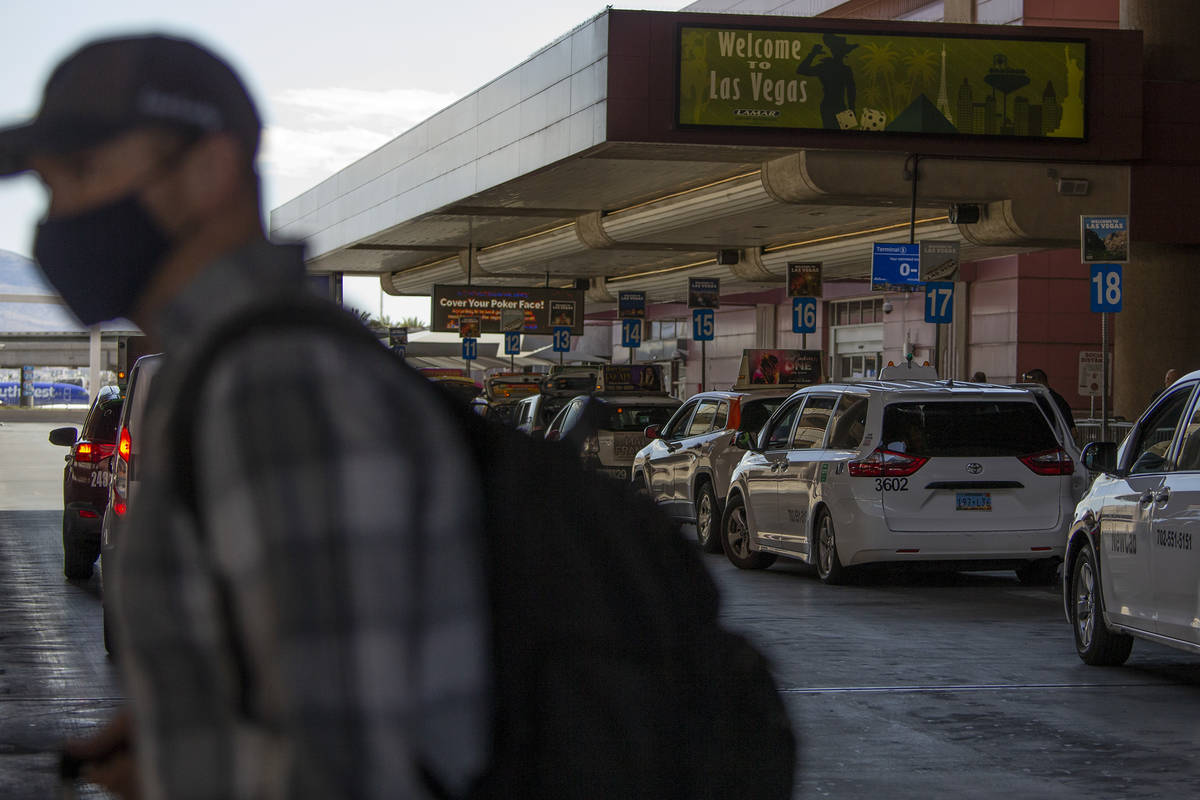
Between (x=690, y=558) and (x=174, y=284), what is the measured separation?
601mm

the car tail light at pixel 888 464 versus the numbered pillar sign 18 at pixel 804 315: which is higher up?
the numbered pillar sign 18 at pixel 804 315

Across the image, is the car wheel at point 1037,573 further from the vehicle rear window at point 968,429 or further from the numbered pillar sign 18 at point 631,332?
the numbered pillar sign 18 at point 631,332

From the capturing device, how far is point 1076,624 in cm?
1045

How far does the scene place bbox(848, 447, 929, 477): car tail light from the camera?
14438mm

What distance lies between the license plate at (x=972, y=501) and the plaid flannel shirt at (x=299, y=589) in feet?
43.8

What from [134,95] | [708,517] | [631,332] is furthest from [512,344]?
[134,95]

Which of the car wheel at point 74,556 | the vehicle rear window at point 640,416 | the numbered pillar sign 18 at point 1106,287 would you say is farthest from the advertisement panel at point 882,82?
the car wheel at point 74,556

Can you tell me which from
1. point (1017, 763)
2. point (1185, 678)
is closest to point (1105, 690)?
point (1185, 678)

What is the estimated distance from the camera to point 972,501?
47.6 ft

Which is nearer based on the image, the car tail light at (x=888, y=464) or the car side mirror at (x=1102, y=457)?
the car side mirror at (x=1102, y=457)

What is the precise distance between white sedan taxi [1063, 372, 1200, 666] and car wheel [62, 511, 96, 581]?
27.4 feet

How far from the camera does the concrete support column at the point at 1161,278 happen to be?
26750 mm

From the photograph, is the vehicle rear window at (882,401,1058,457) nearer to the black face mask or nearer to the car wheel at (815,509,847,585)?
the car wheel at (815,509,847,585)

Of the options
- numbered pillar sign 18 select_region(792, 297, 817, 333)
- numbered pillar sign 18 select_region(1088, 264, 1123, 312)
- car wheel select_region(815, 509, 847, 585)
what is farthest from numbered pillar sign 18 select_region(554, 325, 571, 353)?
car wheel select_region(815, 509, 847, 585)
